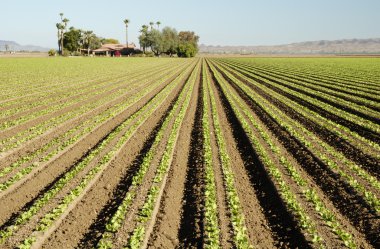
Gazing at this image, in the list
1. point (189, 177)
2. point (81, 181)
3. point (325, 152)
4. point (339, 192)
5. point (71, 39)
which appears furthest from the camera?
point (71, 39)

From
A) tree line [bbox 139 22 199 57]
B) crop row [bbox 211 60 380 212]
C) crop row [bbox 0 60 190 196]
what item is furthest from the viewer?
tree line [bbox 139 22 199 57]

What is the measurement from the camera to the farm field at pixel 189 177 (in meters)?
7.07

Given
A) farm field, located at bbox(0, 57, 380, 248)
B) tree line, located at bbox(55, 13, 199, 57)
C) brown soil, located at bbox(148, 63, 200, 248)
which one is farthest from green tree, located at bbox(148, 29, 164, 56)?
brown soil, located at bbox(148, 63, 200, 248)

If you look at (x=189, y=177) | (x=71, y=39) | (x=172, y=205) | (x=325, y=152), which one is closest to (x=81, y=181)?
(x=172, y=205)

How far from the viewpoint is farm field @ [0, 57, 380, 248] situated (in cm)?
707

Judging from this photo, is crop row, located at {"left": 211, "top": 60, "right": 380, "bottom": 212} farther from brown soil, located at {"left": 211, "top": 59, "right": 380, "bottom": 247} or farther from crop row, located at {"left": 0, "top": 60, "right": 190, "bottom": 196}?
crop row, located at {"left": 0, "top": 60, "right": 190, "bottom": 196}

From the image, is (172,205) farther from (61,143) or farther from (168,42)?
(168,42)

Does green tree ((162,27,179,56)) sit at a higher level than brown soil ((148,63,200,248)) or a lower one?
higher

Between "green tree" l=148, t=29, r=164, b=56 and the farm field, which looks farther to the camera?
"green tree" l=148, t=29, r=164, b=56

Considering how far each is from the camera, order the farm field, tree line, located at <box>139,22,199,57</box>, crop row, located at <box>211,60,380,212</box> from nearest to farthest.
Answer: the farm field → crop row, located at <box>211,60,380,212</box> → tree line, located at <box>139,22,199,57</box>

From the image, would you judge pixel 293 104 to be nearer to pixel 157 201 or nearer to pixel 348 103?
pixel 348 103

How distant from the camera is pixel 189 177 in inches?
394

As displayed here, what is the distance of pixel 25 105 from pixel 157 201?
51.1ft

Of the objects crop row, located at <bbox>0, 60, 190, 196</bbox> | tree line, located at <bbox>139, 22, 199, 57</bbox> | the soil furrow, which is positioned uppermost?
tree line, located at <bbox>139, 22, 199, 57</bbox>
